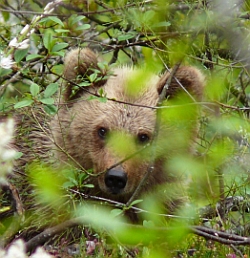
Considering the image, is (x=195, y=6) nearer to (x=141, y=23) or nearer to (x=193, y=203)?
(x=141, y=23)

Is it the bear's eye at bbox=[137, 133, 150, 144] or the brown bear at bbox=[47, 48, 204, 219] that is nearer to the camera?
the brown bear at bbox=[47, 48, 204, 219]

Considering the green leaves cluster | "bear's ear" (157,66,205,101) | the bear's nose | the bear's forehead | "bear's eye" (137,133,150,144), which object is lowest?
the bear's nose

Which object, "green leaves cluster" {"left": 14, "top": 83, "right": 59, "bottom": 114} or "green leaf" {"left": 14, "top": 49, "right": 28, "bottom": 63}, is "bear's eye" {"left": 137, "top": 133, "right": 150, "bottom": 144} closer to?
"green leaves cluster" {"left": 14, "top": 83, "right": 59, "bottom": 114}

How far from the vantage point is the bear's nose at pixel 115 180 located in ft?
14.7

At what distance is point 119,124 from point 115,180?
0.56 metres

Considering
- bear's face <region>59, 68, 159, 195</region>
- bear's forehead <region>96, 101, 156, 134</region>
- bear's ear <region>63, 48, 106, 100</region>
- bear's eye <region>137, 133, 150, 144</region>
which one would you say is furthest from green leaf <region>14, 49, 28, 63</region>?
bear's eye <region>137, 133, 150, 144</region>

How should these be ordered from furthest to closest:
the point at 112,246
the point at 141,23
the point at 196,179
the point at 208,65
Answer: the point at 208,65 → the point at 196,179 → the point at 141,23 → the point at 112,246

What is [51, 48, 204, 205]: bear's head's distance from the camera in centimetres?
468

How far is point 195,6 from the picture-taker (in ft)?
15.6

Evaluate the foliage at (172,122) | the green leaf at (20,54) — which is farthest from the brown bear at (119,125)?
the green leaf at (20,54)

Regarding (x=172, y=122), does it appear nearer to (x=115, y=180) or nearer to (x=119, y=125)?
(x=119, y=125)

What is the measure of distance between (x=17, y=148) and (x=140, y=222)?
1.30 meters

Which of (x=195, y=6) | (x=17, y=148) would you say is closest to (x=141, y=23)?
(x=195, y=6)

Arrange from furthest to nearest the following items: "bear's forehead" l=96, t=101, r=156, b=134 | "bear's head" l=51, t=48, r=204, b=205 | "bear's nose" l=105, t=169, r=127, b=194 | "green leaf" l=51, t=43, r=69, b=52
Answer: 1. "bear's forehead" l=96, t=101, r=156, b=134
2. "bear's head" l=51, t=48, r=204, b=205
3. "bear's nose" l=105, t=169, r=127, b=194
4. "green leaf" l=51, t=43, r=69, b=52
